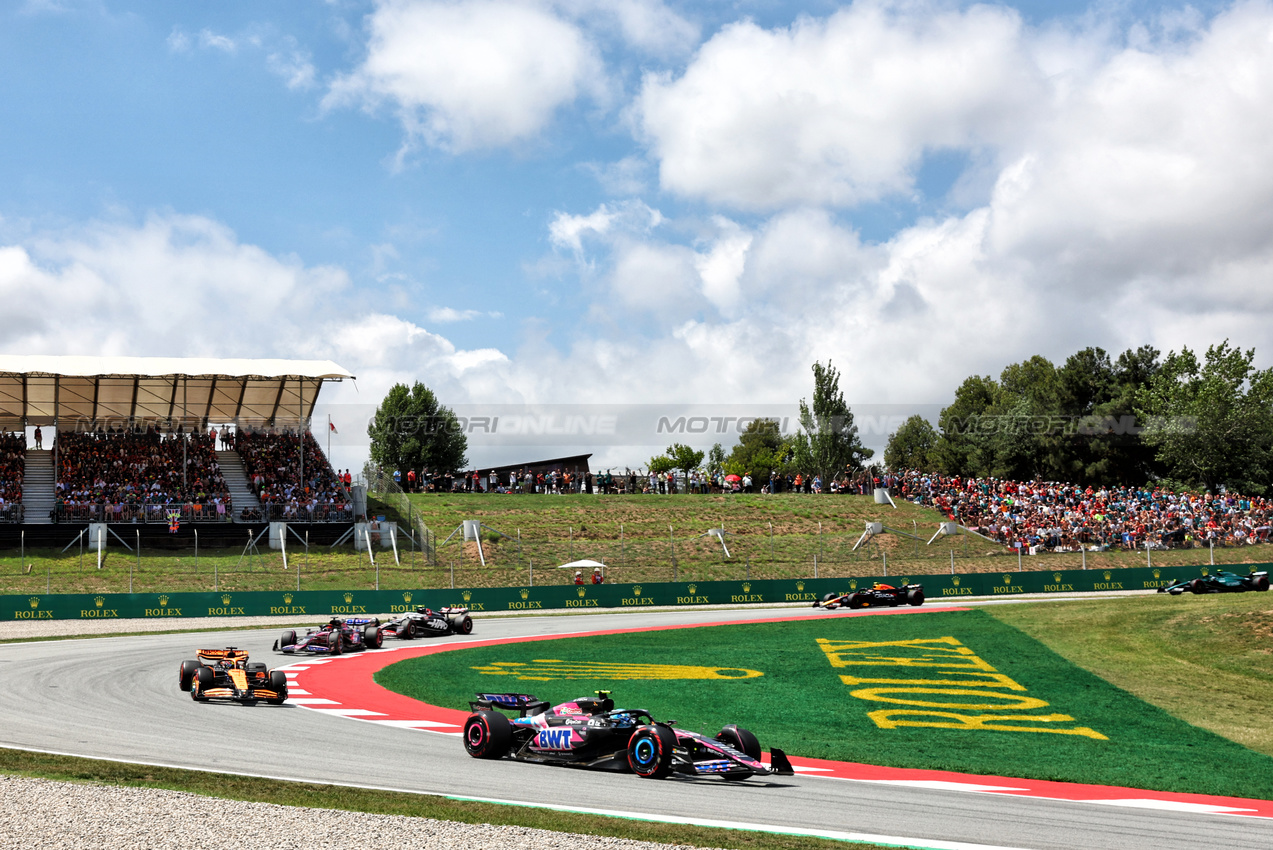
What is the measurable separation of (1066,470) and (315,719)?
78.9 m

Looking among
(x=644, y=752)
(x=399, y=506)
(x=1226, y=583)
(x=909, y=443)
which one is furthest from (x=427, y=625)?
(x=909, y=443)

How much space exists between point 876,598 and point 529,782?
28.9m

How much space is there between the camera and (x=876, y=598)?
123 ft

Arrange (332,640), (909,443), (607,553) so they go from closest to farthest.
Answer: (332,640) < (607,553) < (909,443)

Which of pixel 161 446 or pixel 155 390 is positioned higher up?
pixel 155 390

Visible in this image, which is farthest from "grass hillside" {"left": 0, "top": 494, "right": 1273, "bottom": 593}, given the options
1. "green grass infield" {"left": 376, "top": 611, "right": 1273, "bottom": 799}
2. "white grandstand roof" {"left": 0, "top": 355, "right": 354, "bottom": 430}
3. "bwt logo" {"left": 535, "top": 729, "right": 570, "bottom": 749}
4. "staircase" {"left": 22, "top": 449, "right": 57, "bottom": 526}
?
"bwt logo" {"left": 535, "top": 729, "right": 570, "bottom": 749}

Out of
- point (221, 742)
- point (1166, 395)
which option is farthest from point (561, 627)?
point (1166, 395)

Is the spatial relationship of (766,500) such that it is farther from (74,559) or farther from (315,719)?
(315,719)

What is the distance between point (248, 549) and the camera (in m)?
44.5

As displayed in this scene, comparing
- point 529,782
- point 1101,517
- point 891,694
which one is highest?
point 1101,517

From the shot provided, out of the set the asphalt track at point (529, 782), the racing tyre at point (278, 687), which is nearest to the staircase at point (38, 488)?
the asphalt track at point (529, 782)

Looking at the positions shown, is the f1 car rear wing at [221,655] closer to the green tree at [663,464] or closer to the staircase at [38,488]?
the staircase at [38,488]

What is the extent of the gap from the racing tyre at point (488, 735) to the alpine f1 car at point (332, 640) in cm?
1393

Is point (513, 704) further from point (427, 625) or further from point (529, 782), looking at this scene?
point (427, 625)
